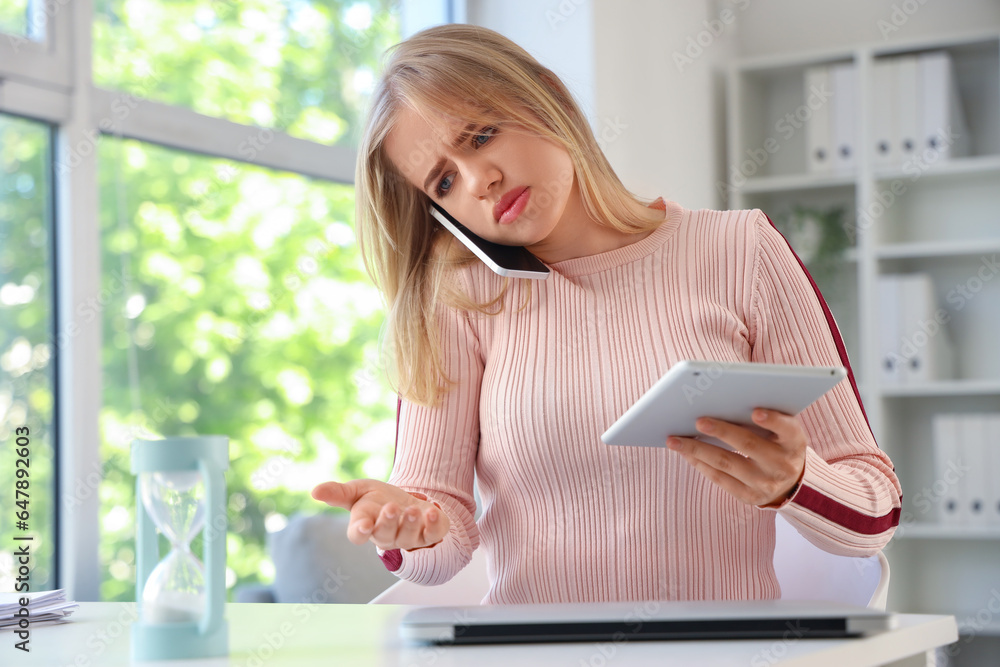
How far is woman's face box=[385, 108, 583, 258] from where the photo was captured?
1231mm

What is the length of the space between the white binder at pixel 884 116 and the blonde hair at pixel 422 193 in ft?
6.60

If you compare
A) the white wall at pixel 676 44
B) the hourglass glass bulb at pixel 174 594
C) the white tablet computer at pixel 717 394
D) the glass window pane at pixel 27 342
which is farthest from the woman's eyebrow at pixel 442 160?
the white wall at pixel 676 44

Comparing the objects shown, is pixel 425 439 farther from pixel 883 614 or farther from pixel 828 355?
pixel 883 614

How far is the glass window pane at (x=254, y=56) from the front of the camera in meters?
2.12

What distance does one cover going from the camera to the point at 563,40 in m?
2.79

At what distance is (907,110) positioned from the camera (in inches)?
120

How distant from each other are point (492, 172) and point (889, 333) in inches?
87.4

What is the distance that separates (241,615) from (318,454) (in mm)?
1600

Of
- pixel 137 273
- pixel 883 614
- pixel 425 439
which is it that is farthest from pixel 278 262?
pixel 883 614

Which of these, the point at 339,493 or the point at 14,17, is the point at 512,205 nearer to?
the point at 339,493

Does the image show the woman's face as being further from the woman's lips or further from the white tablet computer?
the white tablet computer

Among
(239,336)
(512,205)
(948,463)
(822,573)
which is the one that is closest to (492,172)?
(512,205)

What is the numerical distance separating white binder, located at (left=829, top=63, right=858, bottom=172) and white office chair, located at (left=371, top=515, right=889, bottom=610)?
213cm

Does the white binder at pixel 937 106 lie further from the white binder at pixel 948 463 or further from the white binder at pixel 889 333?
the white binder at pixel 948 463
